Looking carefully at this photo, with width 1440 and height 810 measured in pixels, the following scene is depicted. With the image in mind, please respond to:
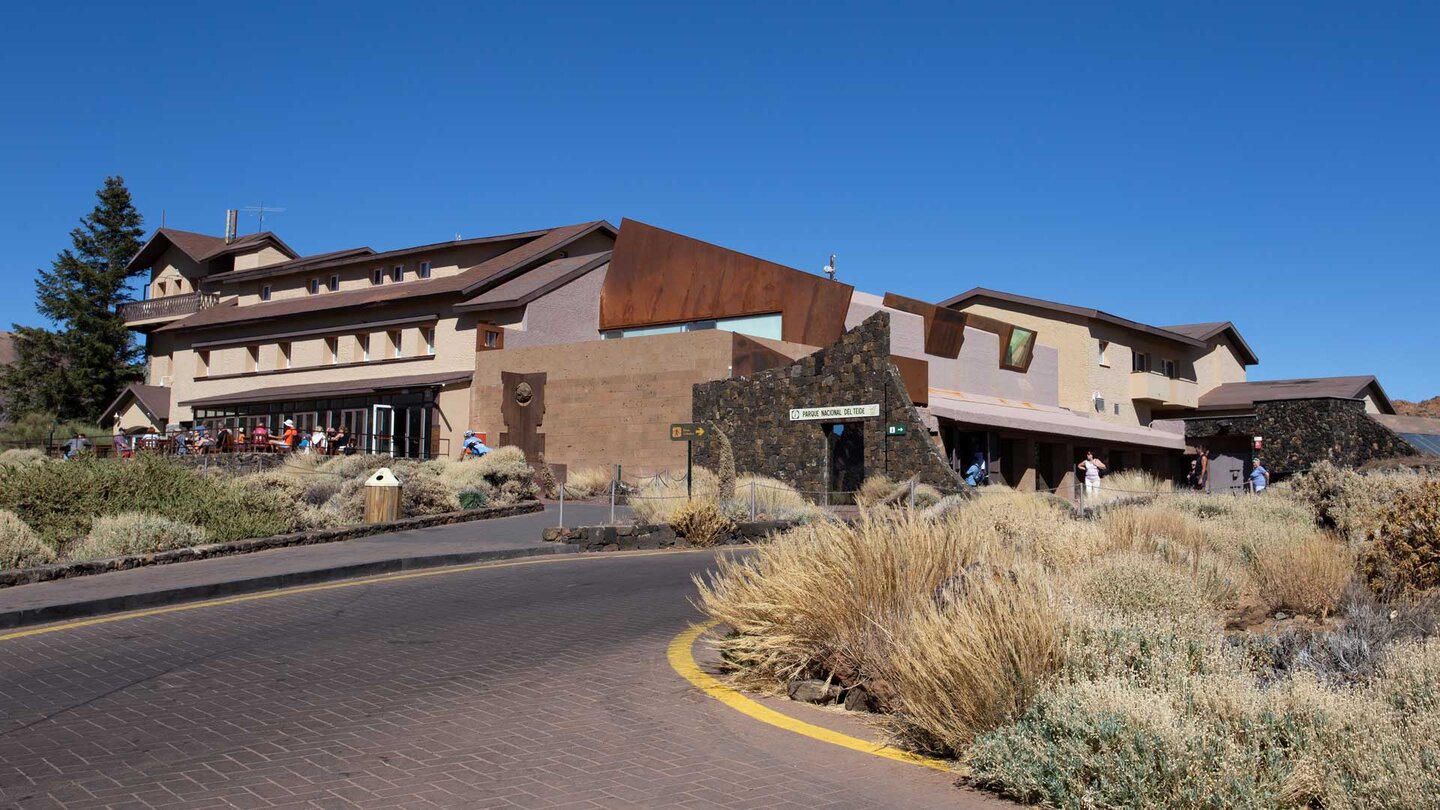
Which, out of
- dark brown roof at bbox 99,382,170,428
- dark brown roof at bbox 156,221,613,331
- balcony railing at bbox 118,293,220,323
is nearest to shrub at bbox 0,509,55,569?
dark brown roof at bbox 156,221,613,331

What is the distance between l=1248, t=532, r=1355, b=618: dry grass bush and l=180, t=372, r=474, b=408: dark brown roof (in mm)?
32542

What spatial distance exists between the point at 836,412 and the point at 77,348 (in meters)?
47.6

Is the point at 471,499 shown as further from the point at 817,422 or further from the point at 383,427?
the point at 383,427

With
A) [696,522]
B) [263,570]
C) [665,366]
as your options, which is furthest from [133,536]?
[665,366]

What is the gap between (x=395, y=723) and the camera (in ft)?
21.9

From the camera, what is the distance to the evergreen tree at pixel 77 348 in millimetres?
59844

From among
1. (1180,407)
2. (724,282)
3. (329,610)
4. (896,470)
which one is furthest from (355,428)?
(1180,407)

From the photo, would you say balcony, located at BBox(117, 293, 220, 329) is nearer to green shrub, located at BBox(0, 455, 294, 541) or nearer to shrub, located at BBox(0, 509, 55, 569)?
green shrub, located at BBox(0, 455, 294, 541)

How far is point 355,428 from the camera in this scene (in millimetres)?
41938

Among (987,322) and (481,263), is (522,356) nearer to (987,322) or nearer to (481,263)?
(481,263)

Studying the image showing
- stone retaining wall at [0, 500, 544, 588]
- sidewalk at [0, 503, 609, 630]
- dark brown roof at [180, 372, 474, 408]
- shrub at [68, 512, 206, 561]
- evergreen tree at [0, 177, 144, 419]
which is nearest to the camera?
sidewalk at [0, 503, 609, 630]

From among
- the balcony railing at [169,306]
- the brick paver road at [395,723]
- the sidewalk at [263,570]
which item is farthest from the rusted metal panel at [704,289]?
the brick paver road at [395,723]

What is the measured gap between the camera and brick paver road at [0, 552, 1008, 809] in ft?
17.6

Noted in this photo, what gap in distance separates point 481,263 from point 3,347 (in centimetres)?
4957
